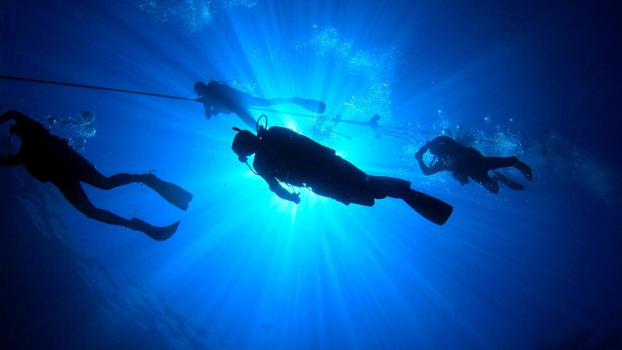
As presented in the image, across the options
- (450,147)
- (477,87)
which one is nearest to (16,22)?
(450,147)

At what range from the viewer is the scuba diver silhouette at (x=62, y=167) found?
372 centimetres

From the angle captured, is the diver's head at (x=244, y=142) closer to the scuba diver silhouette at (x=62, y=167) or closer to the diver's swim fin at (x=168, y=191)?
the diver's swim fin at (x=168, y=191)

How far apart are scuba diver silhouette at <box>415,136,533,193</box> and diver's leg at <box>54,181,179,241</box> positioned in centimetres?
762

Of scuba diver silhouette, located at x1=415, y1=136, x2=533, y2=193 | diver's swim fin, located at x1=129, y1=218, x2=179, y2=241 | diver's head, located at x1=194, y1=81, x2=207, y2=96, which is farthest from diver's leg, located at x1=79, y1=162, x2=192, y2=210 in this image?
scuba diver silhouette, located at x1=415, y1=136, x2=533, y2=193

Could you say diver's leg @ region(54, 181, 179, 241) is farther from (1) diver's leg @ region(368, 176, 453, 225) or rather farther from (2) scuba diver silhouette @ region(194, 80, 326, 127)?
(2) scuba diver silhouette @ region(194, 80, 326, 127)

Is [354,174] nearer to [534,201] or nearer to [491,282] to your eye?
[534,201]

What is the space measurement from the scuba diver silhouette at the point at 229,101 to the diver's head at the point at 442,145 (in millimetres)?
4100

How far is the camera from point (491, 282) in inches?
1208

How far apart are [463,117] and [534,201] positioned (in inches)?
404

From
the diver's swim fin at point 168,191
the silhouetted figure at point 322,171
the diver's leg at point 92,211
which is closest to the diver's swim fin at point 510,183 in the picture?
the silhouetted figure at point 322,171

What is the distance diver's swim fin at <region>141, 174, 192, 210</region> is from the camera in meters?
4.77

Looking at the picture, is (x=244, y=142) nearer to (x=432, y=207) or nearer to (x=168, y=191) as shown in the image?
(x=168, y=191)

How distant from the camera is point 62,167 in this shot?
3.99 metres

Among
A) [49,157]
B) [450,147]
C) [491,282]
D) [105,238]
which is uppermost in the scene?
[491,282]
